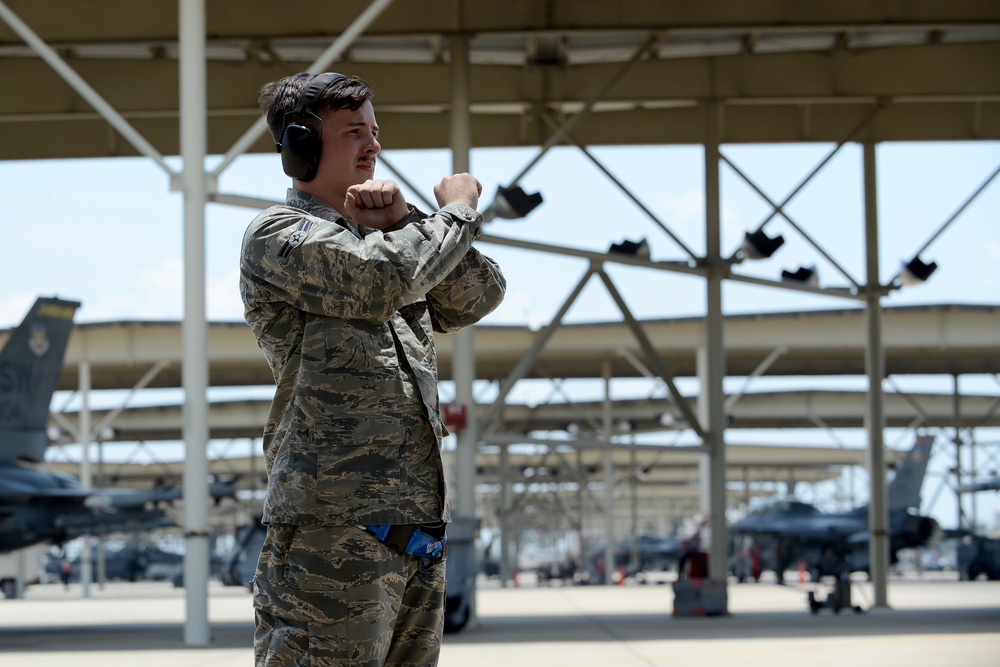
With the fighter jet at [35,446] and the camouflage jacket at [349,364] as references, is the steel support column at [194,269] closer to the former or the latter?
the fighter jet at [35,446]

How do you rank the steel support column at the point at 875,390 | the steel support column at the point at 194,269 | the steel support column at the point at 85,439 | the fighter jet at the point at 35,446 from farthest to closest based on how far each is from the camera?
the steel support column at the point at 85,439 → the steel support column at the point at 875,390 → the fighter jet at the point at 35,446 → the steel support column at the point at 194,269

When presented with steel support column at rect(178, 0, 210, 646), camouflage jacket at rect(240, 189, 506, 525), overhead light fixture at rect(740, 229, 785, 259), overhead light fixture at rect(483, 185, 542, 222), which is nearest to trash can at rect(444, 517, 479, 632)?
steel support column at rect(178, 0, 210, 646)

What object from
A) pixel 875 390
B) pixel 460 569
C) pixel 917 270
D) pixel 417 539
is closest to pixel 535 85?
pixel 917 270

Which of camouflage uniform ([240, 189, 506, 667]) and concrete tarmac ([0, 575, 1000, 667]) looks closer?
camouflage uniform ([240, 189, 506, 667])

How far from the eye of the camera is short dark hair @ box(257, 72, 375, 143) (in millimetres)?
2676

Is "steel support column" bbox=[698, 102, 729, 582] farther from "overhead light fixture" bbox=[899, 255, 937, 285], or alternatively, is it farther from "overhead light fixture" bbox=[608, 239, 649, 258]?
"overhead light fixture" bbox=[899, 255, 937, 285]

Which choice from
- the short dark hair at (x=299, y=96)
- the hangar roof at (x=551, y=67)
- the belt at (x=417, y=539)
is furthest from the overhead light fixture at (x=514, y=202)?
the belt at (x=417, y=539)

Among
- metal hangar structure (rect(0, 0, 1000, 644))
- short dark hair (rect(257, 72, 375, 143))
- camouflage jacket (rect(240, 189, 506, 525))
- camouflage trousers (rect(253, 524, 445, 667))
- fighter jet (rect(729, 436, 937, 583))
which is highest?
metal hangar structure (rect(0, 0, 1000, 644))

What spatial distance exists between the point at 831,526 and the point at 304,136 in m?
40.0

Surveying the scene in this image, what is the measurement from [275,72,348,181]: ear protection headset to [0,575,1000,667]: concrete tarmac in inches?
279

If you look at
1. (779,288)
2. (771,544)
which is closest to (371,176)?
(779,288)

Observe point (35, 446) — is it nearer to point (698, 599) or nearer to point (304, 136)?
point (698, 599)

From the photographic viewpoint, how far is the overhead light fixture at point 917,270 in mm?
17078

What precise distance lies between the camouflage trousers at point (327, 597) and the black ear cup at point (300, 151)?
747 mm
